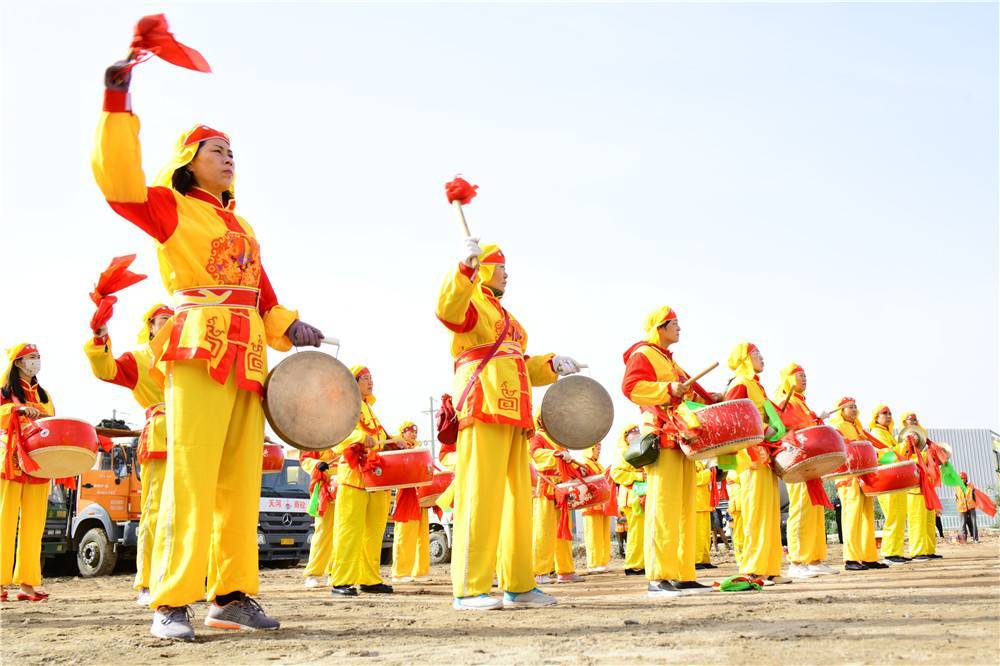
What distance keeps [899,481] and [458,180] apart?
22.5ft

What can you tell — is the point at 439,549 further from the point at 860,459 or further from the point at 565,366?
the point at 565,366

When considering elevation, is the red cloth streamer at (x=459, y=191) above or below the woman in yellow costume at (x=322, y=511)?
above

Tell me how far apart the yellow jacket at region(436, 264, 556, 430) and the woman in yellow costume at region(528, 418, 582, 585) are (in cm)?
516

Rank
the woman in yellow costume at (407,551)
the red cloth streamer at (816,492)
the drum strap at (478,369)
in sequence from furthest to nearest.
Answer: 1. the woman in yellow costume at (407,551)
2. the red cloth streamer at (816,492)
3. the drum strap at (478,369)

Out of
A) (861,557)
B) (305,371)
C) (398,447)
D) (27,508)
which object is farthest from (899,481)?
(27,508)

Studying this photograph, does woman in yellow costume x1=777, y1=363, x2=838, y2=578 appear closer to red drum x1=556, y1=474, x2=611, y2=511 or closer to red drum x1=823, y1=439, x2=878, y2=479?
red drum x1=823, y1=439, x2=878, y2=479

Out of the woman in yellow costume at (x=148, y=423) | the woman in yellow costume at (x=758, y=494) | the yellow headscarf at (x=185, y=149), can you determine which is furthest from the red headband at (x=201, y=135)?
the woman in yellow costume at (x=758, y=494)

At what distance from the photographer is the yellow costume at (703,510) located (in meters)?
12.8

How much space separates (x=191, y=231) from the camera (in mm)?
4496

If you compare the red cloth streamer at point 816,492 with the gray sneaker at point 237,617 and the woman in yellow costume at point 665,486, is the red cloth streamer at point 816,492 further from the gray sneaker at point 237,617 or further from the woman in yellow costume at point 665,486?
the gray sneaker at point 237,617

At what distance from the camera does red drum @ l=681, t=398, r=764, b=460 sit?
6.24m

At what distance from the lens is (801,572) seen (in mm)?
8969

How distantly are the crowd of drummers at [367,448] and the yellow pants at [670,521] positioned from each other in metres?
0.01

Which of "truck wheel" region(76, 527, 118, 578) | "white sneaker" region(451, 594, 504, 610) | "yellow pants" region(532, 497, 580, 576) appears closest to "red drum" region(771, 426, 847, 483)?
"white sneaker" region(451, 594, 504, 610)
